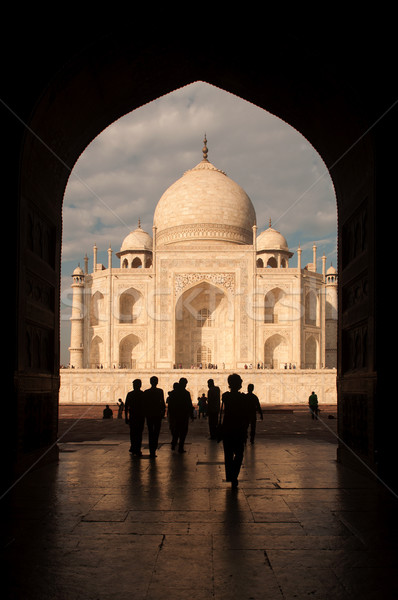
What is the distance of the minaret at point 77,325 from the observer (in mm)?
35750

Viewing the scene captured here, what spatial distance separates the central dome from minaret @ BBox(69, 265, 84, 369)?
6.24 meters

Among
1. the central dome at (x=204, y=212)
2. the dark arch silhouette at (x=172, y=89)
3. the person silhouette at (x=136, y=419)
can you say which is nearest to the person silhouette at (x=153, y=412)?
the person silhouette at (x=136, y=419)

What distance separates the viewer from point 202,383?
27.7 m

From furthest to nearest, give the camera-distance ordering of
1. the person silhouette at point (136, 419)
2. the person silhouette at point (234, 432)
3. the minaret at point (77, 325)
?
the minaret at point (77, 325)
the person silhouette at point (136, 419)
the person silhouette at point (234, 432)

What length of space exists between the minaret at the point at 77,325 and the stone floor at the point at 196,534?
29431 mm

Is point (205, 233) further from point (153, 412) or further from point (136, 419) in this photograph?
point (153, 412)

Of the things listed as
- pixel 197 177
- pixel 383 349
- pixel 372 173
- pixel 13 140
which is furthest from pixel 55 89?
pixel 197 177

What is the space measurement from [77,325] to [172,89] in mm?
29037

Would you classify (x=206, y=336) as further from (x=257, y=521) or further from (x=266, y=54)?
(x=257, y=521)

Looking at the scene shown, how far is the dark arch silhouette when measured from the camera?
227 inches

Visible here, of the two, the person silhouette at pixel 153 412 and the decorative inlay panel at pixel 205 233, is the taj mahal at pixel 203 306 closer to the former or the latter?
the decorative inlay panel at pixel 205 233

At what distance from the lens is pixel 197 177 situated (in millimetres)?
39781

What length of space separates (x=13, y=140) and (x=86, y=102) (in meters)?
1.48

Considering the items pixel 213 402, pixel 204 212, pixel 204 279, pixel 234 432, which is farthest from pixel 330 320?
pixel 234 432
